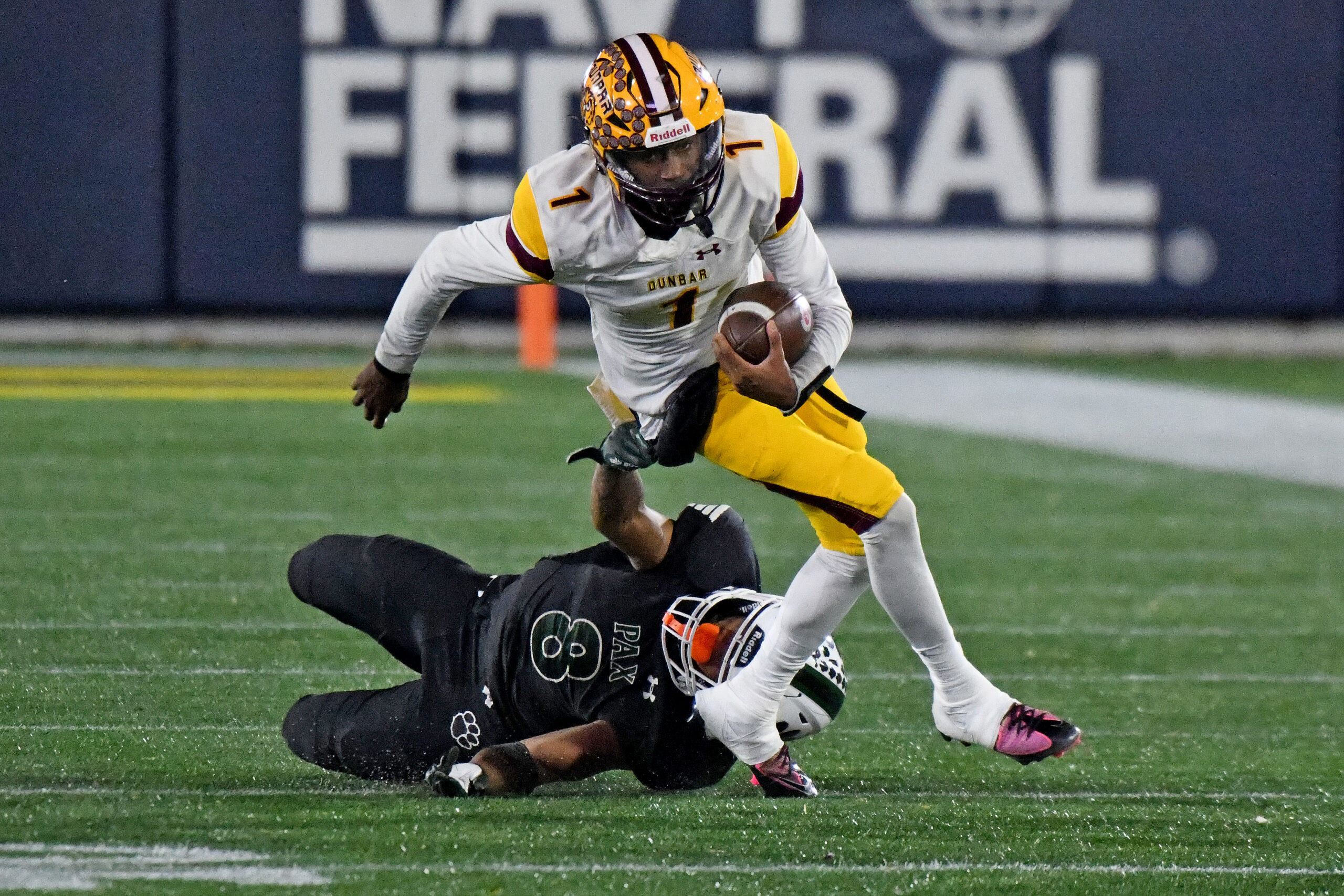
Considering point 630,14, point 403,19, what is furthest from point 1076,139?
point 403,19

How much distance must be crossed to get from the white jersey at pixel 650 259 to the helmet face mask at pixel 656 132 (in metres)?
0.07

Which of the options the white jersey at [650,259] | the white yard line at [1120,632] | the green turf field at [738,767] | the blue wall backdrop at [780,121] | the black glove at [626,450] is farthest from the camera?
the blue wall backdrop at [780,121]

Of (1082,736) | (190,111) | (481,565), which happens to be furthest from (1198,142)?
(1082,736)

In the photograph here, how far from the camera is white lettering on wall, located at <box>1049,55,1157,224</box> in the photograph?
1273 centimetres

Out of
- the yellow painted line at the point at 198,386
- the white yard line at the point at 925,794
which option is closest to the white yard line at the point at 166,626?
the white yard line at the point at 925,794

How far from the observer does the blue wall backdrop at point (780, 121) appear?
40.5ft

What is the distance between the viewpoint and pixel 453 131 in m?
12.5

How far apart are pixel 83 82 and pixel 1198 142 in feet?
22.9

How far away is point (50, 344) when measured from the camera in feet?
41.5

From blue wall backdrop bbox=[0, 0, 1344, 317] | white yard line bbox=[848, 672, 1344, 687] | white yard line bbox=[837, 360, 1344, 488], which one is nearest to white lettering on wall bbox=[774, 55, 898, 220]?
blue wall backdrop bbox=[0, 0, 1344, 317]

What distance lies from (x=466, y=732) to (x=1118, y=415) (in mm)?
6764

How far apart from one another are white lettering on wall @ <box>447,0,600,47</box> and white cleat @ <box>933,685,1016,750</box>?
358 inches

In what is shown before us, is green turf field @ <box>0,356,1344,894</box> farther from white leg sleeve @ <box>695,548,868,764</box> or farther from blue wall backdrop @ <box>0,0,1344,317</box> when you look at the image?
blue wall backdrop @ <box>0,0,1344,317</box>

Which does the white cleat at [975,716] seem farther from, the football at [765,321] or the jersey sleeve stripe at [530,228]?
the jersey sleeve stripe at [530,228]
